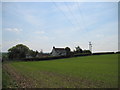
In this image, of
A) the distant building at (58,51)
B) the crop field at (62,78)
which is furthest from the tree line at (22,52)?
the crop field at (62,78)

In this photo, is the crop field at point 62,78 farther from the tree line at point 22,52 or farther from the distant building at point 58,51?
the distant building at point 58,51

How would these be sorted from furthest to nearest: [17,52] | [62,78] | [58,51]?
1. [58,51]
2. [17,52]
3. [62,78]

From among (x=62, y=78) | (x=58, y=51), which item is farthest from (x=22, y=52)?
(x=62, y=78)

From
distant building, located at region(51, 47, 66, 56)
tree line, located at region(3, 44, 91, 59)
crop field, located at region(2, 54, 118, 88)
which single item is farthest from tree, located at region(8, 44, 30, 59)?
crop field, located at region(2, 54, 118, 88)

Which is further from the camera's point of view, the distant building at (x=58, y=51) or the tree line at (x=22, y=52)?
the distant building at (x=58, y=51)

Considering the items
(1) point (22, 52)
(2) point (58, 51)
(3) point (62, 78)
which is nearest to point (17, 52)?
(1) point (22, 52)

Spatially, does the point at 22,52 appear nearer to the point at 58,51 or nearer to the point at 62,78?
the point at 58,51

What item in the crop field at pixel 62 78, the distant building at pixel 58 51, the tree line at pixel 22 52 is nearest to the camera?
the crop field at pixel 62 78

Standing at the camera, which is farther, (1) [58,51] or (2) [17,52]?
(1) [58,51]

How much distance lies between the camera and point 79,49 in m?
88.6

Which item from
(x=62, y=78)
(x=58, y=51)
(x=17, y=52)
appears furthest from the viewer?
(x=58, y=51)

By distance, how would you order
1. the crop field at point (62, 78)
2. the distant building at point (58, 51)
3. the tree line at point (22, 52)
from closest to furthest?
the crop field at point (62, 78), the tree line at point (22, 52), the distant building at point (58, 51)

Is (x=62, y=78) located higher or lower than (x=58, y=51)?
higher

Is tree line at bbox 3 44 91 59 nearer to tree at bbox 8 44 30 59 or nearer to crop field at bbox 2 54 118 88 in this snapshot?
tree at bbox 8 44 30 59
